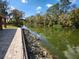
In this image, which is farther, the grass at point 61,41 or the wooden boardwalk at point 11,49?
the grass at point 61,41

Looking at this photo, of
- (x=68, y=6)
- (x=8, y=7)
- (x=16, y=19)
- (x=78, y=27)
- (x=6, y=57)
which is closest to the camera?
(x=6, y=57)

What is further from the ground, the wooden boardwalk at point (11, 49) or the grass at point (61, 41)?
the wooden boardwalk at point (11, 49)

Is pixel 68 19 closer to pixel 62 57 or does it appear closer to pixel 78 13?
pixel 78 13

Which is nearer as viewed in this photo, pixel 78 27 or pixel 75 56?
pixel 75 56

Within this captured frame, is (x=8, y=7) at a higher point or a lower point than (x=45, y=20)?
higher

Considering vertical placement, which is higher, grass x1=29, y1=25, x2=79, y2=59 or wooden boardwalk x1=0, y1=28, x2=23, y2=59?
wooden boardwalk x1=0, y1=28, x2=23, y2=59

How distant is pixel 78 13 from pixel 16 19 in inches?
1107

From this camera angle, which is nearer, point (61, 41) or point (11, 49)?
point (11, 49)

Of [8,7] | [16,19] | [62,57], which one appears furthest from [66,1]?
[62,57]

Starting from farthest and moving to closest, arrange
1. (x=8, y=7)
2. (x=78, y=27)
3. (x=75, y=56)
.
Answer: (x=8, y=7) < (x=78, y=27) < (x=75, y=56)

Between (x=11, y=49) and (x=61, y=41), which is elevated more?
(x=11, y=49)

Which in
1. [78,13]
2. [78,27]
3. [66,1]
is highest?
[66,1]

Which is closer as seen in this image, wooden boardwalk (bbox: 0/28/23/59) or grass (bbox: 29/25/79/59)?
wooden boardwalk (bbox: 0/28/23/59)

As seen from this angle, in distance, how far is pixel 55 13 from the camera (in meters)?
61.9
